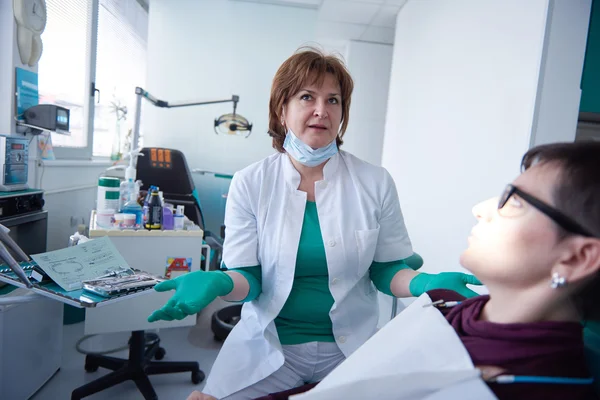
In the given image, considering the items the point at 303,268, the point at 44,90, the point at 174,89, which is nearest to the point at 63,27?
the point at 44,90

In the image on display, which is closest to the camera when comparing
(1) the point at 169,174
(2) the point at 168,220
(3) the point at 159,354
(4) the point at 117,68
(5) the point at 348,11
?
(2) the point at 168,220

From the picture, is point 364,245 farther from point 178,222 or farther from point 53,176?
point 53,176

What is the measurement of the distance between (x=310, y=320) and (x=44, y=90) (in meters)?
2.52

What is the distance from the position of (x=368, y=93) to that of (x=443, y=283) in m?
4.96

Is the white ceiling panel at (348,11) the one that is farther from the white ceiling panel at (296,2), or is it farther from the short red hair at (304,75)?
the short red hair at (304,75)

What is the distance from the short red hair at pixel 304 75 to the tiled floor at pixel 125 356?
4.67ft

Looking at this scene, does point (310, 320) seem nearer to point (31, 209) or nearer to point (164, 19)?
point (31, 209)

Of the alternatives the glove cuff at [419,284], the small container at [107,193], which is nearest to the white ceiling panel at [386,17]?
the small container at [107,193]

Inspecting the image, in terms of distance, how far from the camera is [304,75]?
1337mm

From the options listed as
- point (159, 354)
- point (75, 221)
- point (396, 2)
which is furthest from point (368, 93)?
point (159, 354)

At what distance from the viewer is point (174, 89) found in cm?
417

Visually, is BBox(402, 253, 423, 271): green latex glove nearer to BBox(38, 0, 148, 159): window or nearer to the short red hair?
the short red hair

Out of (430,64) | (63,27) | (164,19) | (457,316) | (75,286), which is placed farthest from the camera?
(164,19)

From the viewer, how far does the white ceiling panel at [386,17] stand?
177 inches
